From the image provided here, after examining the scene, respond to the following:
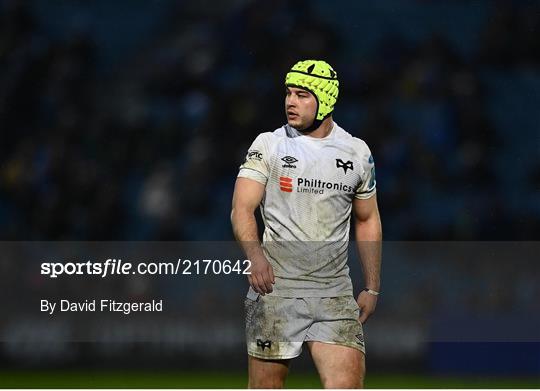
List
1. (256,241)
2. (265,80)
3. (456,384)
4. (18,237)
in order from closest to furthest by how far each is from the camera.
Answer: 1. (256,241)
2. (456,384)
3. (18,237)
4. (265,80)

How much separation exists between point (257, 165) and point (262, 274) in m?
0.67

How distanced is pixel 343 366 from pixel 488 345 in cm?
709

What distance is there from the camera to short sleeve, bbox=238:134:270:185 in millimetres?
7312

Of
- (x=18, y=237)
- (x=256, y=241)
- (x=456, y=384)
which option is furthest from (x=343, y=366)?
(x=18, y=237)

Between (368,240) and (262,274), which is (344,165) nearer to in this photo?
(368,240)

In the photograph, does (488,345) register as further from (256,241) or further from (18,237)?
(256,241)

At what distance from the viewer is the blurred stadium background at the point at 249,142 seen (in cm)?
1398

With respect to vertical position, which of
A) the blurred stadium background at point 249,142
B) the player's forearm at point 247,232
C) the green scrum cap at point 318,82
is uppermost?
the blurred stadium background at point 249,142

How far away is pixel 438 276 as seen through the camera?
14.3 m

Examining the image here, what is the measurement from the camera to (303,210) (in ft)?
24.1

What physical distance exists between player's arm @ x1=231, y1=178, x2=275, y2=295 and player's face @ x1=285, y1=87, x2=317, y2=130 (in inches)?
17.1

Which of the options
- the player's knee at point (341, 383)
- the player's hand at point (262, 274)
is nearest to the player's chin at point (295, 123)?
the player's hand at point (262, 274)

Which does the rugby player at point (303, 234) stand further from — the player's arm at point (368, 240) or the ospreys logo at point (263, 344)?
the player's arm at point (368, 240)

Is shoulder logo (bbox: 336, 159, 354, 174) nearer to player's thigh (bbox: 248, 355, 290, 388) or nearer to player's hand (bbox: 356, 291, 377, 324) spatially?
player's hand (bbox: 356, 291, 377, 324)
